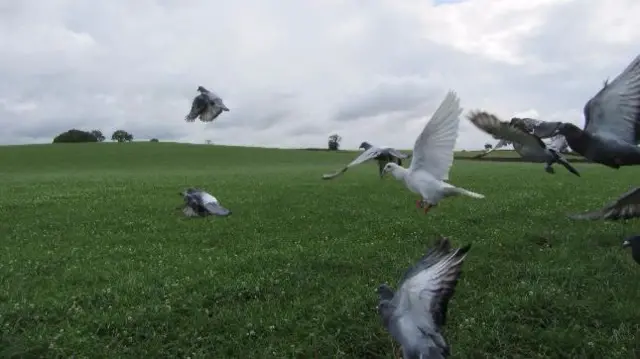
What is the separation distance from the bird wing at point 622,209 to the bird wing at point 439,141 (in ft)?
7.85

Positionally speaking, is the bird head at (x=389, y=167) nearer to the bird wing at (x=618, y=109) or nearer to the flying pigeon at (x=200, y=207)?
the bird wing at (x=618, y=109)

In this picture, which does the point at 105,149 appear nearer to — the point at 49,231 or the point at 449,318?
the point at 49,231

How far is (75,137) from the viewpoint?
281ft

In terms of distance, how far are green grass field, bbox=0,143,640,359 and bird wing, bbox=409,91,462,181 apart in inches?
77.2

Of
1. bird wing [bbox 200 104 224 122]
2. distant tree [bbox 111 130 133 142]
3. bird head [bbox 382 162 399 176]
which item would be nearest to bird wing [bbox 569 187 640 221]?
bird head [bbox 382 162 399 176]

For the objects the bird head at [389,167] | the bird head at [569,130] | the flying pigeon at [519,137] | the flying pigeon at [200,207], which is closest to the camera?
the bird head at [569,130]

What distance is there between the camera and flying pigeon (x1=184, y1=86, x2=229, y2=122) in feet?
39.3

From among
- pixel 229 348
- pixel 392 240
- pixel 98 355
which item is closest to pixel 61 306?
pixel 98 355

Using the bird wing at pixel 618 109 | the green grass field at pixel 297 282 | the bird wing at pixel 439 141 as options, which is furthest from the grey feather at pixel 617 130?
the green grass field at pixel 297 282

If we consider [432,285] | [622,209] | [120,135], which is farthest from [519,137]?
[120,135]

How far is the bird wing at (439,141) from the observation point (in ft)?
20.7

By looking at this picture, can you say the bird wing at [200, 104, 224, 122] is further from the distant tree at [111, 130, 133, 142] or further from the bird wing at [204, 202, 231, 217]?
the distant tree at [111, 130, 133, 142]

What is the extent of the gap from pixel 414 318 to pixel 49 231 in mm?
9555

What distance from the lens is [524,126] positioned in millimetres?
6707
